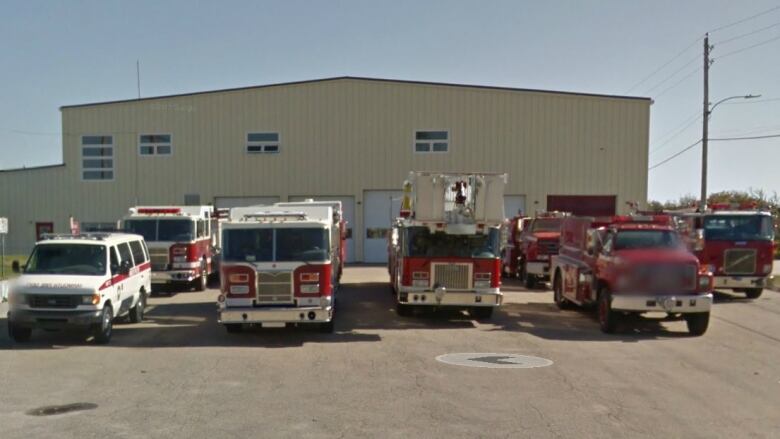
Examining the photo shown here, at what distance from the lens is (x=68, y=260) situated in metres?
13.2

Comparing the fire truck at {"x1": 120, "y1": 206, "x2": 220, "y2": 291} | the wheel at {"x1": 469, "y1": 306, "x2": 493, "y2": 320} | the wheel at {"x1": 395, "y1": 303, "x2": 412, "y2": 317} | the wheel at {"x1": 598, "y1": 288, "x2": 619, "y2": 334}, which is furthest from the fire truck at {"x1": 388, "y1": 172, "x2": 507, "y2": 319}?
the fire truck at {"x1": 120, "y1": 206, "x2": 220, "y2": 291}

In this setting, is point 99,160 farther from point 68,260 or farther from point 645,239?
point 645,239

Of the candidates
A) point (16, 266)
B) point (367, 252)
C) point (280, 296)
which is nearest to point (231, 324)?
point (280, 296)

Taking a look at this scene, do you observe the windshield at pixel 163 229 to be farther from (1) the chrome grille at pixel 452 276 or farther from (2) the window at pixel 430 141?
(2) the window at pixel 430 141

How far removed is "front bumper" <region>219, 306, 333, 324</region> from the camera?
A: 41.8 feet

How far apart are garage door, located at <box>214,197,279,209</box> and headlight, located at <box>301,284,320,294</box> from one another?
22.4 meters

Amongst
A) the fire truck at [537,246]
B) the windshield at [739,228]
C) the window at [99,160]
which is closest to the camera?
the windshield at [739,228]

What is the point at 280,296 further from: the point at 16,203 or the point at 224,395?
the point at 16,203

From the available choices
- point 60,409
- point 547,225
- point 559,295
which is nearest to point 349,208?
point 547,225

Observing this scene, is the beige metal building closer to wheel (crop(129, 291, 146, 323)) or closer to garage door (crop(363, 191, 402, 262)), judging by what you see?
garage door (crop(363, 191, 402, 262))

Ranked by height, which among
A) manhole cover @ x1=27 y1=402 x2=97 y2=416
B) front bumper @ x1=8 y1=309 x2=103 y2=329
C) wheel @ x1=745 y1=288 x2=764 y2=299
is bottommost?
wheel @ x1=745 y1=288 x2=764 y2=299

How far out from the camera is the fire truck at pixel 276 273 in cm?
1282

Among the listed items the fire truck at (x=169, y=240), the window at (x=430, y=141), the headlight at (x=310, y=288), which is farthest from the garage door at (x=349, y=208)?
the headlight at (x=310, y=288)

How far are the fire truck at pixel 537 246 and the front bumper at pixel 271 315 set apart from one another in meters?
11.8
